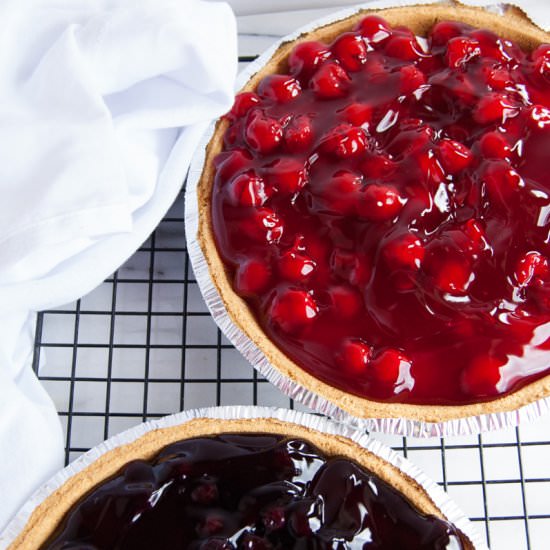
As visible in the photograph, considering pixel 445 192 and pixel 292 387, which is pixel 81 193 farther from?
pixel 445 192

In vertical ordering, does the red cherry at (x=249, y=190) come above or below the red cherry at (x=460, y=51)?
below

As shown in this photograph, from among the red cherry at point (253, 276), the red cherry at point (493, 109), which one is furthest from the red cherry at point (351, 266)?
the red cherry at point (493, 109)

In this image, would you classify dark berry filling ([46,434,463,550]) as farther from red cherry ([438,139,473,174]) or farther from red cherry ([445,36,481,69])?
red cherry ([445,36,481,69])

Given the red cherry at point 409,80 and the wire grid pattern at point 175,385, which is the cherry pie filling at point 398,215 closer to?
the red cherry at point 409,80

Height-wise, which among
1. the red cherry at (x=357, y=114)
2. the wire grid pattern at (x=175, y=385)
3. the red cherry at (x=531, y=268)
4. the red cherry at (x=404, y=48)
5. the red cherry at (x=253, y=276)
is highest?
the red cherry at (x=404, y=48)

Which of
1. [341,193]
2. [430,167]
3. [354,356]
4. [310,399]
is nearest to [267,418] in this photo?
[310,399]

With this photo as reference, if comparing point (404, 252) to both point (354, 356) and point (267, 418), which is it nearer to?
point (354, 356)

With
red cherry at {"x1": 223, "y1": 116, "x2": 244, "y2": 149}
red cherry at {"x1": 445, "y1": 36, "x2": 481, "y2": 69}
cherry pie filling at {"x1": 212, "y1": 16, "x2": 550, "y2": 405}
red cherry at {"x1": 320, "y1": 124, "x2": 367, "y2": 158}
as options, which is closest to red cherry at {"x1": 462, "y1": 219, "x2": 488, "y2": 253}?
cherry pie filling at {"x1": 212, "y1": 16, "x2": 550, "y2": 405}
